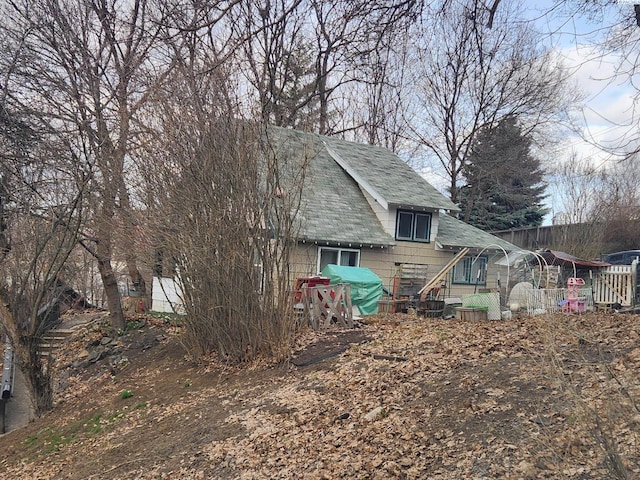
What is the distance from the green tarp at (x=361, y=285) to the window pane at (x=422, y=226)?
398cm

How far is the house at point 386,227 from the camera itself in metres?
16.2

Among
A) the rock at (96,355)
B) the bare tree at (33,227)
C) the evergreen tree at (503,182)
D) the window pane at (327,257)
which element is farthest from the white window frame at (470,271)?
the bare tree at (33,227)

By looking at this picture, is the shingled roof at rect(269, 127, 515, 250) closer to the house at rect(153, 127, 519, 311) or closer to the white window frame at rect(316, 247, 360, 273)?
the house at rect(153, 127, 519, 311)

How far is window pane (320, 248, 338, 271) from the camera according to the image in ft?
52.4

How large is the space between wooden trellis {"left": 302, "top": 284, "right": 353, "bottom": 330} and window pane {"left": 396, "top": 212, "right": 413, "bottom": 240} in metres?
6.92

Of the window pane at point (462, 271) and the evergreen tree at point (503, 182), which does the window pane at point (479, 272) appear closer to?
the window pane at point (462, 271)

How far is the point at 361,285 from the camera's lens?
14.2 m

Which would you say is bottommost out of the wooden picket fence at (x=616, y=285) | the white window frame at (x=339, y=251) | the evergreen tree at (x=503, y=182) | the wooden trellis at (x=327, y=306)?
the wooden trellis at (x=327, y=306)

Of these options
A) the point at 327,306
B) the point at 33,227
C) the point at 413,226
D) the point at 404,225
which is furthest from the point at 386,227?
the point at 33,227

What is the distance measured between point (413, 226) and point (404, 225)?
365mm

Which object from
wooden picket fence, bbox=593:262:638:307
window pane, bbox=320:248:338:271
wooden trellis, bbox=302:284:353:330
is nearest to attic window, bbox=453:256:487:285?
wooden picket fence, bbox=593:262:638:307

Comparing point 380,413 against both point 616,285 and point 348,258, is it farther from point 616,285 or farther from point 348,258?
point 616,285

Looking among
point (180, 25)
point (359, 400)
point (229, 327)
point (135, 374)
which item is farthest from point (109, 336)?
point (180, 25)

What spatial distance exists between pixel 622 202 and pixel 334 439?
25.5 metres
